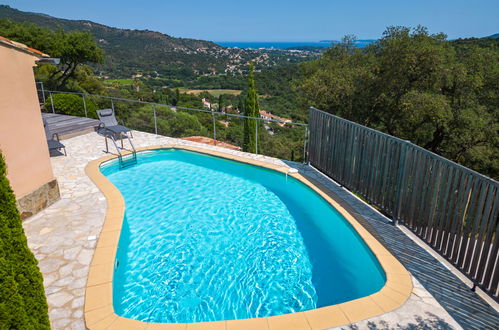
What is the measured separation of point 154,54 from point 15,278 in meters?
75.5

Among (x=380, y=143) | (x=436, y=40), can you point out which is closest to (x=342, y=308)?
(x=380, y=143)

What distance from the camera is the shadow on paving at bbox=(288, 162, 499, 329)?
3.20m

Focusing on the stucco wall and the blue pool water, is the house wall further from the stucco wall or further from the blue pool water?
the blue pool water

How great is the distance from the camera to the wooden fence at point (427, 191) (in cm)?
334

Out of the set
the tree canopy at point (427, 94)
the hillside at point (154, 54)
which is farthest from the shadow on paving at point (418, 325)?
the hillside at point (154, 54)

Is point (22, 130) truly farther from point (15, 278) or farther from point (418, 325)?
point (418, 325)

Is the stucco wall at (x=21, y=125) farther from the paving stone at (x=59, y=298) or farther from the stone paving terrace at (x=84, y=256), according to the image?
the paving stone at (x=59, y=298)

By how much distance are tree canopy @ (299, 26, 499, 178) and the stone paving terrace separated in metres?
6.35

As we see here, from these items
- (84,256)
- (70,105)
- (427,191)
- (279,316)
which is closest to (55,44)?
(70,105)

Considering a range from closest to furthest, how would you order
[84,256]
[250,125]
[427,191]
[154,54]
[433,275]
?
[433,275], [84,256], [427,191], [250,125], [154,54]

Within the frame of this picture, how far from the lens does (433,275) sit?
3.83m

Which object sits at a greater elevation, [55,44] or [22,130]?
[55,44]

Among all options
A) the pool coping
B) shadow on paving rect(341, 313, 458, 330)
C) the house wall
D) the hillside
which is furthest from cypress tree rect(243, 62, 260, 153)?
the hillside

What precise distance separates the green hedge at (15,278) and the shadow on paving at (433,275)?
3341 millimetres
